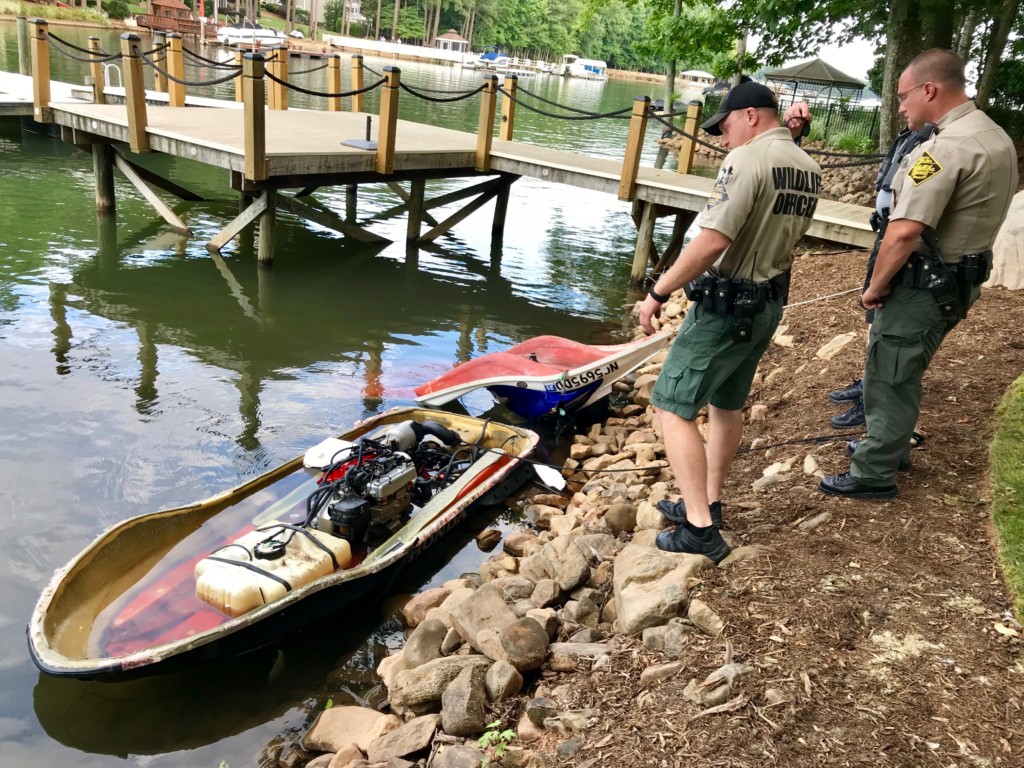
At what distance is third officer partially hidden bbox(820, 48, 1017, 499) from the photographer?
12.1 ft

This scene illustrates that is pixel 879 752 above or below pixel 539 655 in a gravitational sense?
above

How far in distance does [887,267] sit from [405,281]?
9.29m

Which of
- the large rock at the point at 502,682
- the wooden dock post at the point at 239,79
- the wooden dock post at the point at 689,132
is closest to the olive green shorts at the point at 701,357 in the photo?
the large rock at the point at 502,682

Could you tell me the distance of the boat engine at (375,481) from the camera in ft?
16.9

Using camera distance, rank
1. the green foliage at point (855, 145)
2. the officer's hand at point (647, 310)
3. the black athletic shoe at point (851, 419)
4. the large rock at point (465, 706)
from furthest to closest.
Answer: the green foliage at point (855, 145), the black athletic shoe at point (851, 419), the officer's hand at point (647, 310), the large rock at point (465, 706)

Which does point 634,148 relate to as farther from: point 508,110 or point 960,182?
point 960,182

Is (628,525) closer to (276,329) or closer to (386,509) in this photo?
(386,509)

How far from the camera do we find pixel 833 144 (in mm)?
25797

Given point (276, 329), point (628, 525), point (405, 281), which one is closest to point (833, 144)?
point (405, 281)

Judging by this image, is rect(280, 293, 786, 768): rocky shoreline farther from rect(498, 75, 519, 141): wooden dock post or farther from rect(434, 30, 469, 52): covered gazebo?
rect(434, 30, 469, 52): covered gazebo

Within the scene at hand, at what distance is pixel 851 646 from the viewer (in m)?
3.18

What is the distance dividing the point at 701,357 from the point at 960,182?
141 centimetres

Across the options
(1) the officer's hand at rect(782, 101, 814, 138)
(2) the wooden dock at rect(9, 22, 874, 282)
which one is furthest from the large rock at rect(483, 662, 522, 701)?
(2) the wooden dock at rect(9, 22, 874, 282)

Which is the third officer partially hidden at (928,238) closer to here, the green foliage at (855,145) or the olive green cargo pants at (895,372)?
the olive green cargo pants at (895,372)
